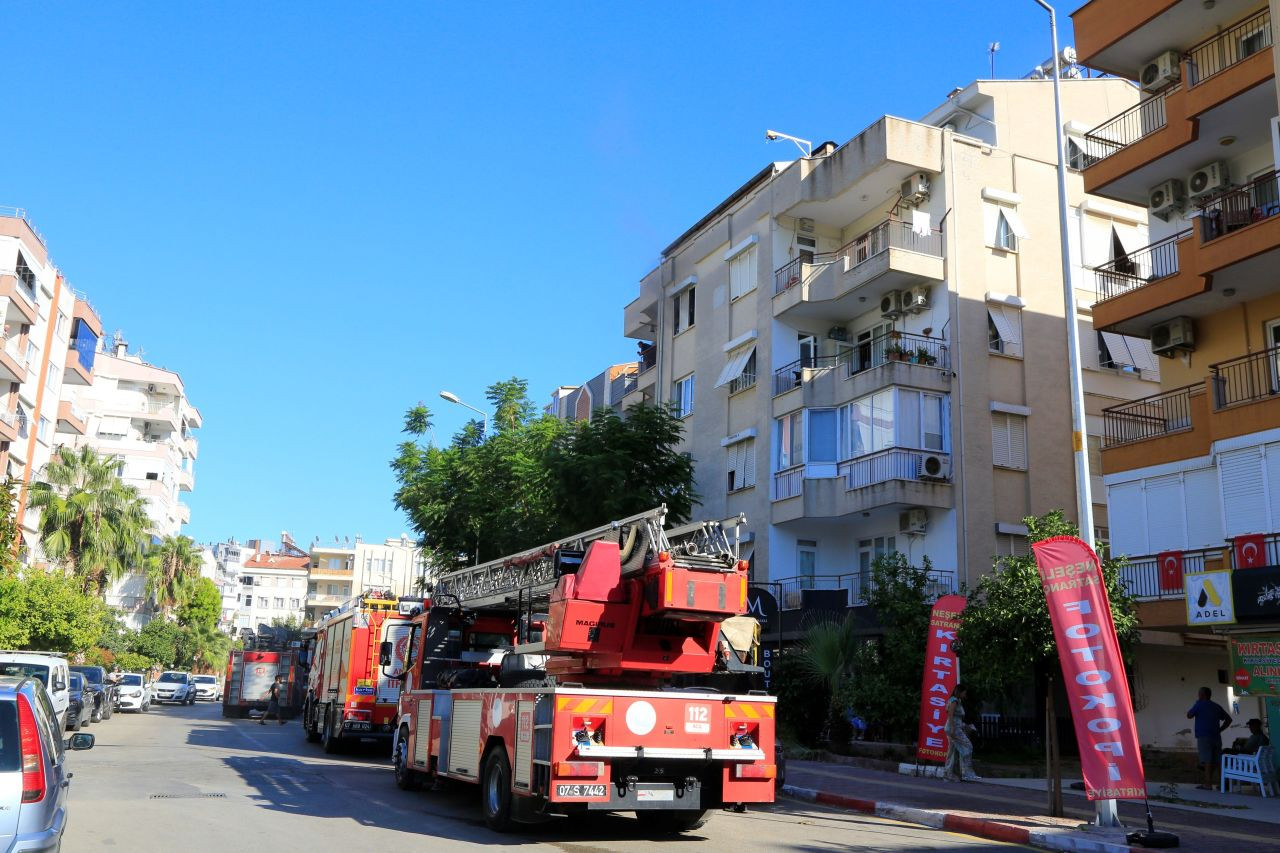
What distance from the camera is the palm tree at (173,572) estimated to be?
67000mm

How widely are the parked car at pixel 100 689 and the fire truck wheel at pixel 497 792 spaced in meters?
22.7

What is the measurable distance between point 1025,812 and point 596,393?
39187 mm

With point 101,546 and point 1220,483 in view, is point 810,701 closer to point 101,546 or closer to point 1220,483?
point 1220,483

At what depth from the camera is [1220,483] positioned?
20.4 metres

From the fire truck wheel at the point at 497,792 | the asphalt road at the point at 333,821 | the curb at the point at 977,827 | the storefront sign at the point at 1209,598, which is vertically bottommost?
the asphalt road at the point at 333,821

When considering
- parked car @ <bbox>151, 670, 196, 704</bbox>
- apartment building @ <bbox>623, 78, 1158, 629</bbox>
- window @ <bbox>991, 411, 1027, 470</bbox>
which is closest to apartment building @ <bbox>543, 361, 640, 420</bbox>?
apartment building @ <bbox>623, 78, 1158, 629</bbox>

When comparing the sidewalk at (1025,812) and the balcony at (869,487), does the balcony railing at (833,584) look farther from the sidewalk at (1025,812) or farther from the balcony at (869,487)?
the sidewalk at (1025,812)

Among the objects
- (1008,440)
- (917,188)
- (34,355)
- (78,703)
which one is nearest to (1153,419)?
(1008,440)

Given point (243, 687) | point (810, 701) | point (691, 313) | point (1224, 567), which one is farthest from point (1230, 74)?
point (243, 687)

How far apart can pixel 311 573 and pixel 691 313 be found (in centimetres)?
9363

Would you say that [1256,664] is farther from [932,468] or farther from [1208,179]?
[932,468]

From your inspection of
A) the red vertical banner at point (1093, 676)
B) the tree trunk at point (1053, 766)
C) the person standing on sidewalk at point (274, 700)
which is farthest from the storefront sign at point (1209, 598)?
the person standing on sidewalk at point (274, 700)

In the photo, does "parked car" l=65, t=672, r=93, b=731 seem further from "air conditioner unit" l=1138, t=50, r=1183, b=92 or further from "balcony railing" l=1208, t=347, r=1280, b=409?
"air conditioner unit" l=1138, t=50, r=1183, b=92

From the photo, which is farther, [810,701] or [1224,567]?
[810,701]
